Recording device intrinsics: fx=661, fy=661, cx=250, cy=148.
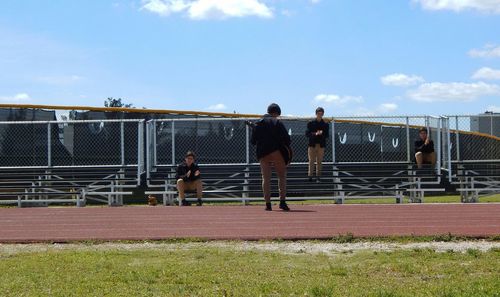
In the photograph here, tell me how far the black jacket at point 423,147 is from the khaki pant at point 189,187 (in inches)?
223

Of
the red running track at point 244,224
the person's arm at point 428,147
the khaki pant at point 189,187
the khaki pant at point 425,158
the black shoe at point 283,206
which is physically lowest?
the red running track at point 244,224

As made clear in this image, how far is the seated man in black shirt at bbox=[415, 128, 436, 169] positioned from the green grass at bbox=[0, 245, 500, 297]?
997cm

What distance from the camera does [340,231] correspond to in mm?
8227

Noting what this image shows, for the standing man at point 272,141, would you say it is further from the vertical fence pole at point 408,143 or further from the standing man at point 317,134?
the vertical fence pole at point 408,143

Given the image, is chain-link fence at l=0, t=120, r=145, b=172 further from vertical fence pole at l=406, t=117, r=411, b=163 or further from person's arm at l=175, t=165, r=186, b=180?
vertical fence pole at l=406, t=117, r=411, b=163

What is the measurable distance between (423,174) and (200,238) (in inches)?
395

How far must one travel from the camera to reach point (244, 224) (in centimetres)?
929

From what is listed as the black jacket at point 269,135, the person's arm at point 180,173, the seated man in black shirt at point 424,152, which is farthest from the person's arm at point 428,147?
the black jacket at point 269,135

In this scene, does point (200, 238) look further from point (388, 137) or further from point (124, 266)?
point (388, 137)

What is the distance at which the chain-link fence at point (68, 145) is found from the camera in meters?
18.7

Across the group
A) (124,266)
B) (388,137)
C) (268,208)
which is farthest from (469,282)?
(388,137)

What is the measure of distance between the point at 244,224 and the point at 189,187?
18.1 feet

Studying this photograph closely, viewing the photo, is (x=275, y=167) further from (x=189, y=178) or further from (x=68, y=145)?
(x=68, y=145)

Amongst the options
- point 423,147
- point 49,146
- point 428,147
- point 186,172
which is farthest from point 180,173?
point 428,147
